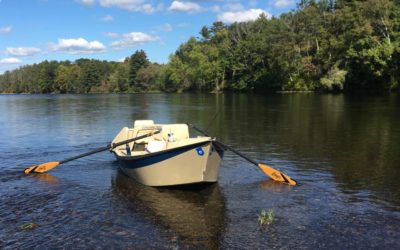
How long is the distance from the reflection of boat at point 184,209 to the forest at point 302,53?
66917 mm

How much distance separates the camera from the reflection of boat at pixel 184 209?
36.3 feet

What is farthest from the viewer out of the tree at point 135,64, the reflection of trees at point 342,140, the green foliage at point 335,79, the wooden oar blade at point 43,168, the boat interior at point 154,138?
the tree at point 135,64

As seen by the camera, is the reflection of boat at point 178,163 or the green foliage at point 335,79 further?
the green foliage at point 335,79

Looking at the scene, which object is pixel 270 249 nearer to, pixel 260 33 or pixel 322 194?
pixel 322 194

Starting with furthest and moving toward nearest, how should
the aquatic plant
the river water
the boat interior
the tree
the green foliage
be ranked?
the tree → the green foliage → the boat interior → the aquatic plant → the river water

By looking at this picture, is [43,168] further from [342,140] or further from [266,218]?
[342,140]

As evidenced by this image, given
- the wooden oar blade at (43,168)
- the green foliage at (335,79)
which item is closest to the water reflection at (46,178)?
the wooden oar blade at (43,168)

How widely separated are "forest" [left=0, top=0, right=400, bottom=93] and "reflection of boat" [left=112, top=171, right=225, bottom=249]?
6692cm

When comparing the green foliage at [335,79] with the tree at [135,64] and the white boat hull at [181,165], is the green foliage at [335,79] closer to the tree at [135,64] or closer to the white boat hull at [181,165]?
the white boat hull at [181,165]

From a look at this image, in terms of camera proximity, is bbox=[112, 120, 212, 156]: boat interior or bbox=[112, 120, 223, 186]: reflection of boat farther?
bbox=[112, 120, 212, 156]: boat interior

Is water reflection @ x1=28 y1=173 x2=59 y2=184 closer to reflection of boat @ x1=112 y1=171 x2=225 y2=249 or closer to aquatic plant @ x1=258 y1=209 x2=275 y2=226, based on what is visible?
reflection of boat @ x1=112 y1=171 x2=225 y2=249

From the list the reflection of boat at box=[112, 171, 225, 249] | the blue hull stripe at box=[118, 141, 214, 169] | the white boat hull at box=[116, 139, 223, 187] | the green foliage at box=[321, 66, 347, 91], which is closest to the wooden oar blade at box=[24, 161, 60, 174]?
the reflection of boat at box=[112, 171, 225, 249]

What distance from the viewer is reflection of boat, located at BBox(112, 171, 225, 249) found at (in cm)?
1105

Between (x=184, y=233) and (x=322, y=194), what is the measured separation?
5.61 metres
